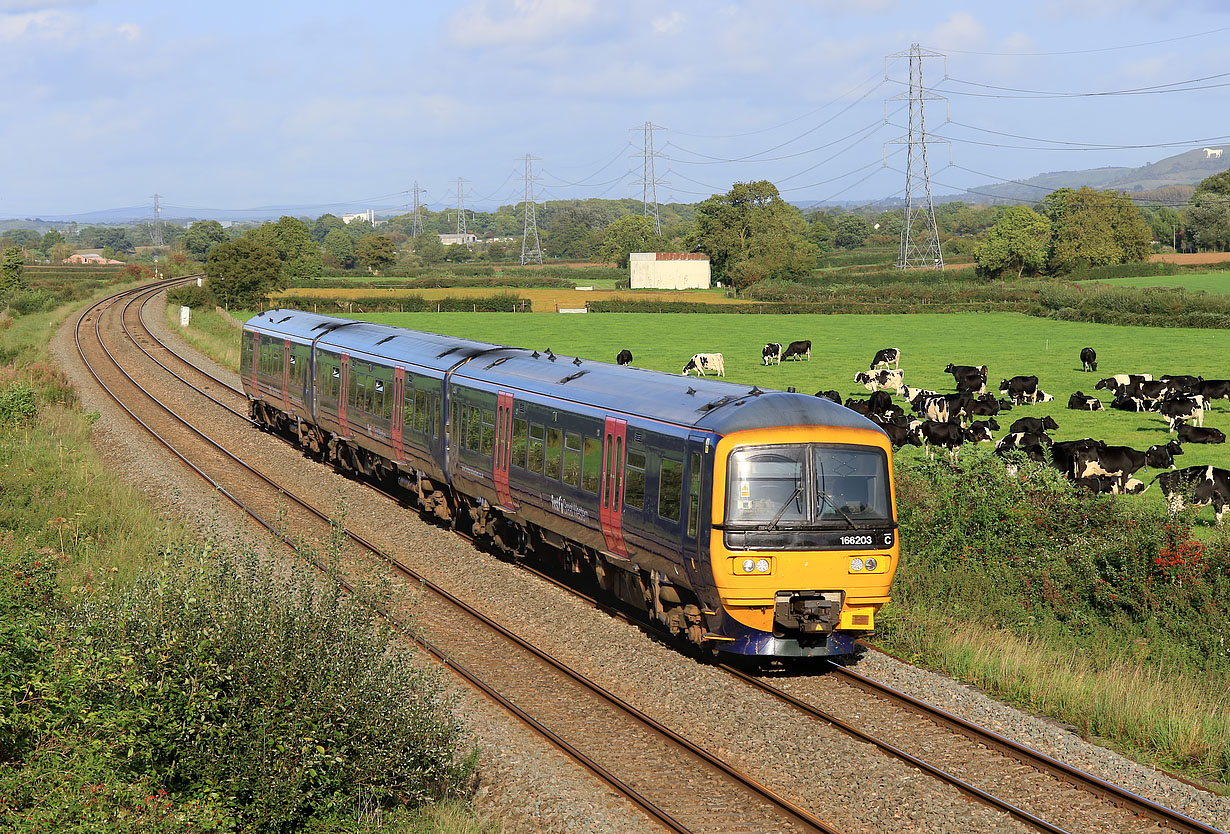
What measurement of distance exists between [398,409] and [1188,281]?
10799 cm

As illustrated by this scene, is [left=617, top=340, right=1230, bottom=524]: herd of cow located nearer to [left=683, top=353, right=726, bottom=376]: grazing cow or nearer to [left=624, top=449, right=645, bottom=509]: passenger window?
[left=683, top=353, right=726, bottom=376]: grazing cow

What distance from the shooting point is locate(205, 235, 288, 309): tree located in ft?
293

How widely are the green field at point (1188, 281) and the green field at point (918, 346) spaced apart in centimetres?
2506

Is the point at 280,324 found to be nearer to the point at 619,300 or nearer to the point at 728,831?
the point at 728,831

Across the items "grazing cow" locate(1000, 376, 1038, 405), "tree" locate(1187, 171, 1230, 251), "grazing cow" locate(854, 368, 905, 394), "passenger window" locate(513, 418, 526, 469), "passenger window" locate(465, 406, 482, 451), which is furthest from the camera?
"tree" locate(1187, 171, 1230, 251)

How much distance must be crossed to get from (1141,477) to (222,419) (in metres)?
27.7

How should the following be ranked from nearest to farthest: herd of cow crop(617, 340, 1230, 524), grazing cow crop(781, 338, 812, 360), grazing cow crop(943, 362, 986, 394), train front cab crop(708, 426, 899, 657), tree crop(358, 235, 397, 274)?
1. train front cab crop(708, 426, 899, 657)
2. herd of cow crop(617, 340, 1230, 524)
3. grazing cow crop(943, 362, 986, 394)
4. grazing cow crop(781, 338, 812, 360)
5. tree crop(358, 235, 397, 274)

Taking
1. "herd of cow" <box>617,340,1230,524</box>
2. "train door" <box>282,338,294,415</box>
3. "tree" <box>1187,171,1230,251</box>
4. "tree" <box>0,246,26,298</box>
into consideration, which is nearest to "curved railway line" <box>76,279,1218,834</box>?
"herd of cow" <box>617,340,1230,524</box>

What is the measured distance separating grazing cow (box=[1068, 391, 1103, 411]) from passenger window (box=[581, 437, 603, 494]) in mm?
29850

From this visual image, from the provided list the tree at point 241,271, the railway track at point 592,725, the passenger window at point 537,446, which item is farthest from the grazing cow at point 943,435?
the tree at point 241,271

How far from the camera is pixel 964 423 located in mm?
37594

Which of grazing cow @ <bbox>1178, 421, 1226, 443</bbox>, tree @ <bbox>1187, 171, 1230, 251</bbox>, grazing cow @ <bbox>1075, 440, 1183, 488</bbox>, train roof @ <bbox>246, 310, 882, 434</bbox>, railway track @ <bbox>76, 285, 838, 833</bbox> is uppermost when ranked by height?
tree @ <bbox>1187, 171, 1230, 251</bbox>

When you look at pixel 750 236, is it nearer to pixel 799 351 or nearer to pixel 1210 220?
pixel 1210 220

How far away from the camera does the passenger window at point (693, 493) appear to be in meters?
14.6
